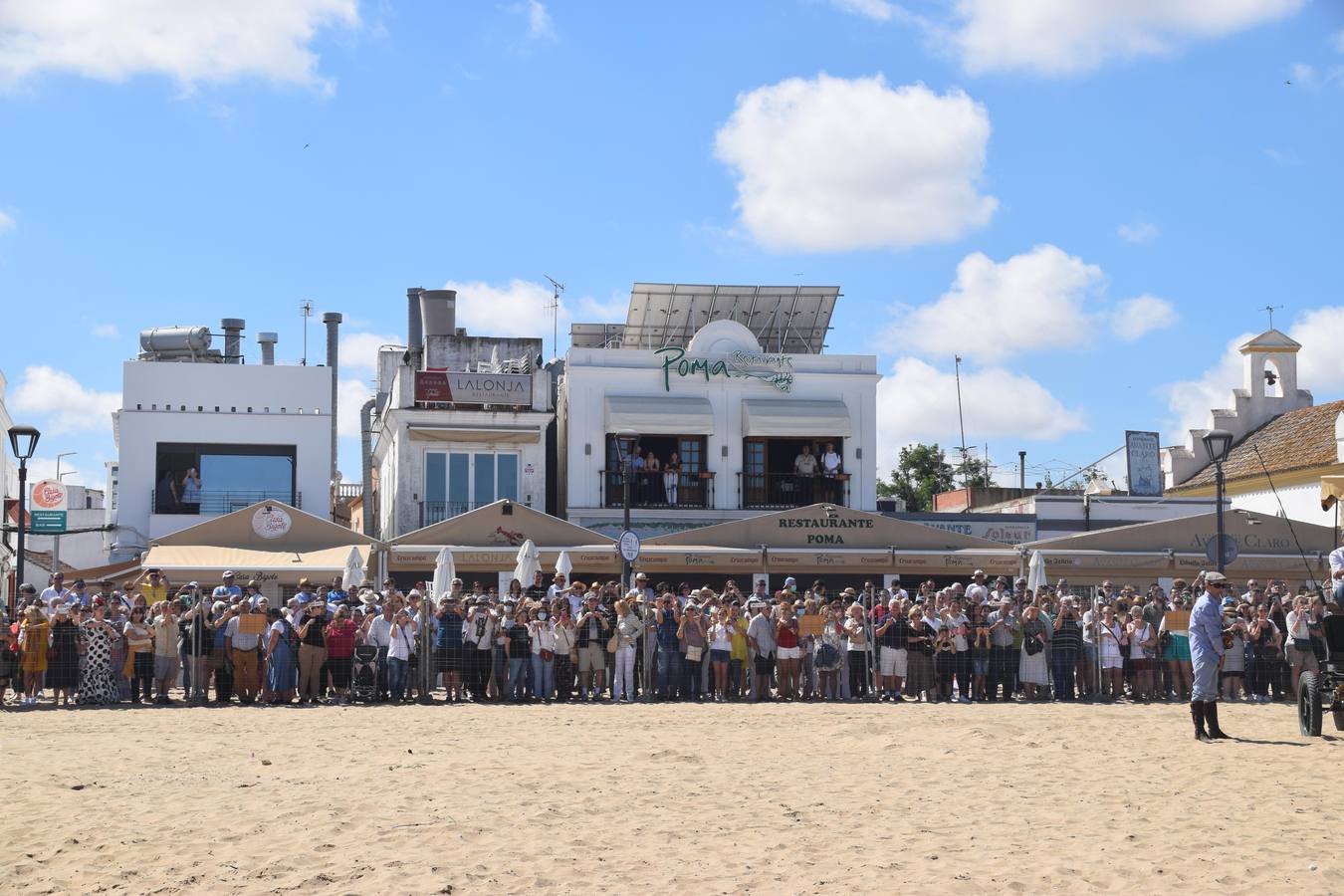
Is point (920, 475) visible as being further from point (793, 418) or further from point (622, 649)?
point (622, 649)

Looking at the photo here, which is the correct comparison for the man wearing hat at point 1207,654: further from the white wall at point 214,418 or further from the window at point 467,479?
the white wall at point 214,418

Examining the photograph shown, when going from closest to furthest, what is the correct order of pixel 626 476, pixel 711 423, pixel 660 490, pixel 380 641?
Answer: pixel 380 641 → pixel 626 476 → pixel 711 423 → pixel 660 490

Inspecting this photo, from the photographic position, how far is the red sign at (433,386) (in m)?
33.6

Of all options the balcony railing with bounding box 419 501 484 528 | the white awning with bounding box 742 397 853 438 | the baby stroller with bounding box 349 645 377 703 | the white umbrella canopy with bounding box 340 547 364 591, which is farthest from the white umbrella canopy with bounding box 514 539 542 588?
the white awning with bounding box 742 397 853 438

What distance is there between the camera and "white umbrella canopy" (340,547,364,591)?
23453 mm

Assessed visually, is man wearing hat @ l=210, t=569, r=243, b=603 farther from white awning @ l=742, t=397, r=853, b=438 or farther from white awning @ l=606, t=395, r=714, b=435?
white awning @ l=742, t=397, r=853, b=438

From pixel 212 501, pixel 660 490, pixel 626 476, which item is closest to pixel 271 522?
pixel 626 476

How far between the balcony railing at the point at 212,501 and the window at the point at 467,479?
11.7 feet

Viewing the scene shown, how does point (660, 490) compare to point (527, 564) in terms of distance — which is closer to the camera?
point (527, 564)

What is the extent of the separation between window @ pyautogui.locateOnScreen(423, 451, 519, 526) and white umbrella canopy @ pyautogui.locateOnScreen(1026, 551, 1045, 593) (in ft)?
43.8

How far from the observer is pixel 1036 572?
2445 centimetres

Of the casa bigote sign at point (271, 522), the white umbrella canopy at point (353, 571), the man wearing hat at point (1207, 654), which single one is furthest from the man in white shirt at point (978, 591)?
the casa bigote sign at point (271, 522)

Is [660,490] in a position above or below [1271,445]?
below

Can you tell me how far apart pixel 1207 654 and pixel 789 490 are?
20246 millimetres
